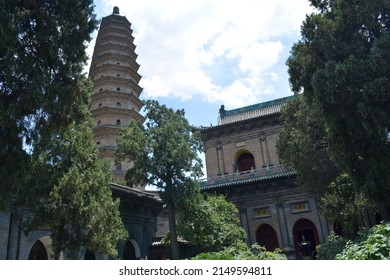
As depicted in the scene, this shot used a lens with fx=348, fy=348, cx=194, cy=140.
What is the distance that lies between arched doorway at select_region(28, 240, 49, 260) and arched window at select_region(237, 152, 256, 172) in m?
14.1

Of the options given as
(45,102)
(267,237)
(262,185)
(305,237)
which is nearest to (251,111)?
(262,185)

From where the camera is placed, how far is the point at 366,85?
28.3ft

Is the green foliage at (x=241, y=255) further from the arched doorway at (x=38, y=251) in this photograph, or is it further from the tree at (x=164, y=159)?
the arched doorway at (x=38, y=251)

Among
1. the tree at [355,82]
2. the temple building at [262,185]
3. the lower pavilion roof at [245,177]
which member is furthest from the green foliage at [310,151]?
the lower pavilion roof at [245,177]

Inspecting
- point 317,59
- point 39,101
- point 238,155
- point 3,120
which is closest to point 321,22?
point 317,59

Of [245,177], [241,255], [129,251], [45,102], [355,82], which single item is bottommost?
[241,255]

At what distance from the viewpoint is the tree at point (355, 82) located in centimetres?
864

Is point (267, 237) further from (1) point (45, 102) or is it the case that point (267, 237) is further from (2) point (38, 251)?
(1) point (45, 102)

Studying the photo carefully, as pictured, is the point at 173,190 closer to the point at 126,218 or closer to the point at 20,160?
the point at 126,218

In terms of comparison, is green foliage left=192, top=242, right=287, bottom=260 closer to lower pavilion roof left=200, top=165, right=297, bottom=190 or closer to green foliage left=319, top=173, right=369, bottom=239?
green foliage left=319, top=173, right=369, bottom=239

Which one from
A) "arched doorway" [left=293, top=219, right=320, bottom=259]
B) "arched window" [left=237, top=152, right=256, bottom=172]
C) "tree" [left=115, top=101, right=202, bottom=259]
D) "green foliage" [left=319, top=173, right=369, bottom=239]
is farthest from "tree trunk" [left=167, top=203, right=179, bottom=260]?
"arched window" [left=237, top=152, right=256, bottom=172]

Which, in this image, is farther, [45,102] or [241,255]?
[241,255]

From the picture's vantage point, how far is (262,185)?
2220cm

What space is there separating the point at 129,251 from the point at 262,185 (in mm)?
9149
